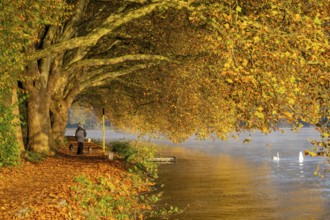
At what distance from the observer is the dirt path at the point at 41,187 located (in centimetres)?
1342

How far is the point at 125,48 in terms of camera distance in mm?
34469

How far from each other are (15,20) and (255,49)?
6.26 m

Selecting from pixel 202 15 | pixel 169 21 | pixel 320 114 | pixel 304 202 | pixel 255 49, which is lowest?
pixel 304 202

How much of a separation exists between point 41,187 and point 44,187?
138 millimetres

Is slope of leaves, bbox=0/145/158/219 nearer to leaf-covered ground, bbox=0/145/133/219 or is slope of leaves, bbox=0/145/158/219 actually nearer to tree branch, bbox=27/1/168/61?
leaf-covered ground, bbox=0/145/133/219

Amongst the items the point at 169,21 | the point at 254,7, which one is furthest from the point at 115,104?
the point at 254,7

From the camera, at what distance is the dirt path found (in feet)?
44.0

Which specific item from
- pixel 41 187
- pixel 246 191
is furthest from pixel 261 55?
pixel 246 191

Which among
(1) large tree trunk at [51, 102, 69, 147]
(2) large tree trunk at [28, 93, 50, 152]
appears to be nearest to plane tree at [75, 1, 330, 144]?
(2) large tree trunk at [28, 93, 50, 152]

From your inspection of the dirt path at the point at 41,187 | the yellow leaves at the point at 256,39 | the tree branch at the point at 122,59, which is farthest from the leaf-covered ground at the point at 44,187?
the yellow leaves at the point at 256,39

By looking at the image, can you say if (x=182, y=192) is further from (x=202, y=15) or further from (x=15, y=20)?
(x=15, y=20)

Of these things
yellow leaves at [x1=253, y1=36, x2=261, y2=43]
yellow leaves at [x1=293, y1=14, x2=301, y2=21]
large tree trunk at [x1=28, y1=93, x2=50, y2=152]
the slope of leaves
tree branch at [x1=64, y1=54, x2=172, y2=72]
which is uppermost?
tree branch at [x1=64, y1=54, x2=172, y2=72]

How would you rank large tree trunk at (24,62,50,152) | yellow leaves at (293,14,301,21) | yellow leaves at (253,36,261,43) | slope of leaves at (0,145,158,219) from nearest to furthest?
slope of leaves at (0,145,158,219)
yellow leaves at (253,36,261,43)
yellow leaves at (293,14,301,21)
large tree trunk at (24,62,50,152)

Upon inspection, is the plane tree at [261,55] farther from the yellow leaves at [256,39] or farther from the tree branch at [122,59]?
the tree branch at [122,59]
